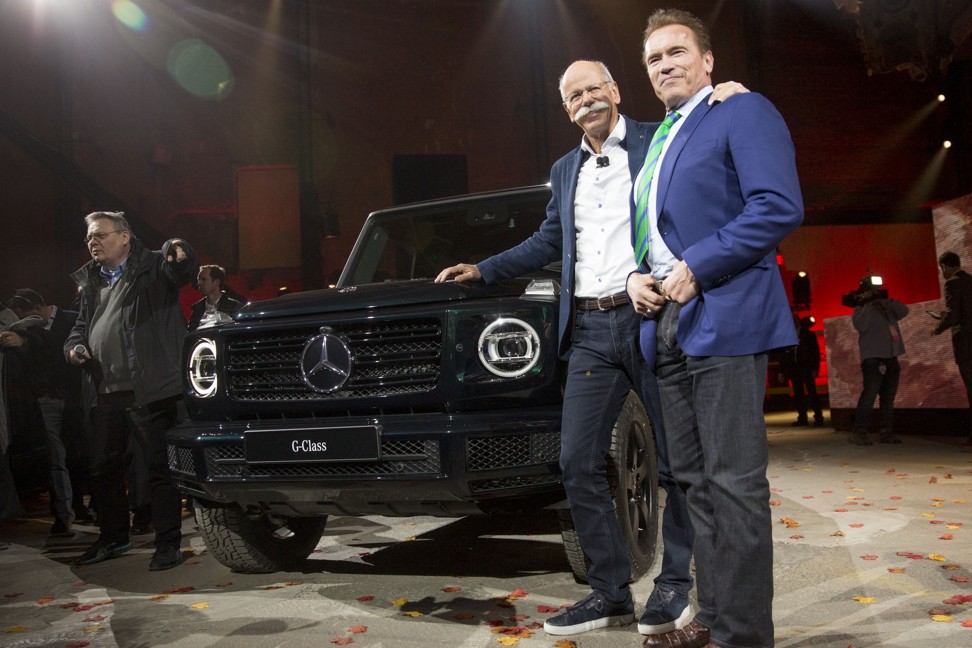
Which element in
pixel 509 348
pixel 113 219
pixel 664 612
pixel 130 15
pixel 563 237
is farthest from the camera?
pixel 130 15

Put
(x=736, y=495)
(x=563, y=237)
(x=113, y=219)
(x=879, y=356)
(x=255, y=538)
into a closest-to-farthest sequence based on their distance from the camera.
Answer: (x=736, y=495), (x=563, y=237), (x=255, y=538), (x=113, y=219), (x=879, y=356)

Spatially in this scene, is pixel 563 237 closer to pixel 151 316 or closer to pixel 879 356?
pixel 151 316

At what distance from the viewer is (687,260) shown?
6.92 feet

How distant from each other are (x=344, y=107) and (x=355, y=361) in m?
14.3

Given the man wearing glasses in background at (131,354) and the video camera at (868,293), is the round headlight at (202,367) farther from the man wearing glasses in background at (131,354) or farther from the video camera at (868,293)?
the video camera at (868,293)

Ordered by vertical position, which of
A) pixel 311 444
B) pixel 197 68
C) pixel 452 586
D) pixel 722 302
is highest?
pixel 197 68

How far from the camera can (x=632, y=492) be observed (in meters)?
3.35

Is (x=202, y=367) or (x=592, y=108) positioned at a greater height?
(x=592, y=108)

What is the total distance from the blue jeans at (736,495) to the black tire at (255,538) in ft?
7.44

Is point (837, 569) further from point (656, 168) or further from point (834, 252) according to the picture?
point (834, 252)

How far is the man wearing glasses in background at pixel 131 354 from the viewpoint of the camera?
4.36 meters

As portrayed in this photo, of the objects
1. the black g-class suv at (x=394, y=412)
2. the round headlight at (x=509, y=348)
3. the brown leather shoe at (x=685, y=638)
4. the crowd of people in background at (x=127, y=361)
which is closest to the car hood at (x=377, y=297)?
the black g-class suv at (x=394, y=412)

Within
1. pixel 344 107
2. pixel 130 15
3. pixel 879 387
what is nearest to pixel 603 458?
pixel 879 387

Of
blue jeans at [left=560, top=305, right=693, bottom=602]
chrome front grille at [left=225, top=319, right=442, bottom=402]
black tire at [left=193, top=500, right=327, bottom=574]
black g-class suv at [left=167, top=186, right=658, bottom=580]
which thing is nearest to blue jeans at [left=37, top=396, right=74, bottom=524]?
black tire at [left=193, top=500, right=327, bottom=574]
